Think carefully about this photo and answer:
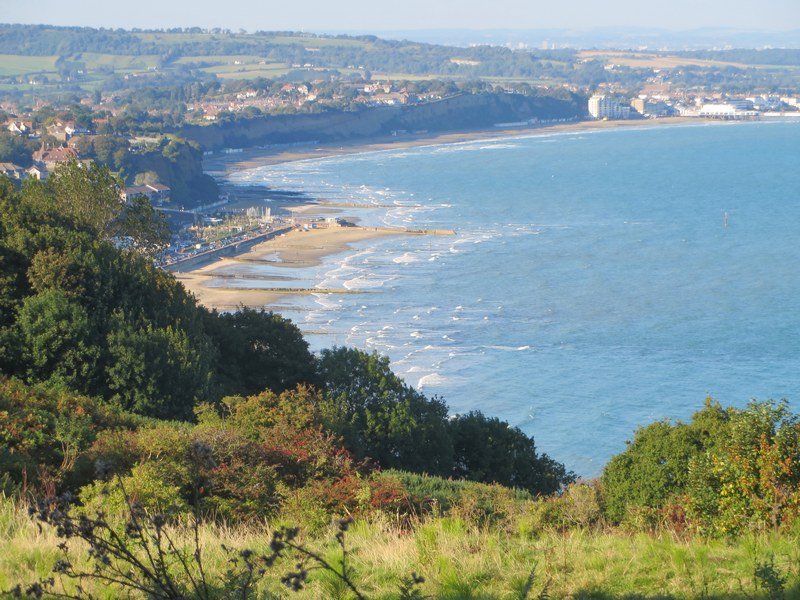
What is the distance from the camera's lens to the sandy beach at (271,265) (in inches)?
1677

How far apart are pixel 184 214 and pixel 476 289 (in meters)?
31.2

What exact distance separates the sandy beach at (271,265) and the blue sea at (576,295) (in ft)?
4.38

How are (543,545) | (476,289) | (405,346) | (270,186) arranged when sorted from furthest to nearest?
(270,186)
(476,289)
(405,346)
(543,545)

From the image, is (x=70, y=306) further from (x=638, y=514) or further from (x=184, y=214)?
(x=184, y=214)

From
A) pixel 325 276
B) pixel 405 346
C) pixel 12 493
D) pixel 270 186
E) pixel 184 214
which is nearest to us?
pixel 12 493

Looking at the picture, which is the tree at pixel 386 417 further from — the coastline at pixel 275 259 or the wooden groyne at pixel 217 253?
the wooden groyne at pixel 217 253

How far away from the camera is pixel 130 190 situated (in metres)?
70.8

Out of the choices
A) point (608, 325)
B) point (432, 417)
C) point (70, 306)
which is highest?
point (70, 306)

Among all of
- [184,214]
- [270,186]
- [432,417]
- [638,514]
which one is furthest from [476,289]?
[270,186]

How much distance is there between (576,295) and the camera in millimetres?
43750

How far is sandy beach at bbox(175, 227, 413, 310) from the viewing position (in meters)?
42.6

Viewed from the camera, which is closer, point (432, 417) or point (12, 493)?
point (12, 493)

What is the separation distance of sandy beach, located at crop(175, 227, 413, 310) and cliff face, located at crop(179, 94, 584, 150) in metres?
60.1

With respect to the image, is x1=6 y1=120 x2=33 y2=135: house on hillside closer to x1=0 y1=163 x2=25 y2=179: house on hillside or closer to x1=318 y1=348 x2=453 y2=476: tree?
x1=0 y1=163 x2=25 y2=179: house on hillside
